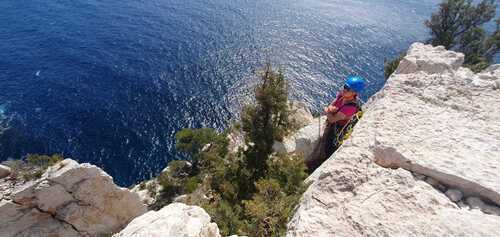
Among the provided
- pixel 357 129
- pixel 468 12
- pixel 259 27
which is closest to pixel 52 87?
pixel 259 27

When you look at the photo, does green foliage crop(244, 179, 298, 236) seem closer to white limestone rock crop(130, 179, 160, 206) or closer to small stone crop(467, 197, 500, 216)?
small stone crop(467, 197, 500, 216)

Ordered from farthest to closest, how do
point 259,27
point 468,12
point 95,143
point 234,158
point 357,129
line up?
point 259,27 → point 95,143 → point 468,12 → point 234,158 → point 357,129

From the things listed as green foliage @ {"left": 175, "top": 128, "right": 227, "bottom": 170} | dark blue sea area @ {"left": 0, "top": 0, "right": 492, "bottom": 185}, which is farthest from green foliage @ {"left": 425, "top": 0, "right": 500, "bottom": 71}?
green foliage @ {"left": 175, "top": 128, "right": 227, "bottom": 170}

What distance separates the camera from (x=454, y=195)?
27.3ft

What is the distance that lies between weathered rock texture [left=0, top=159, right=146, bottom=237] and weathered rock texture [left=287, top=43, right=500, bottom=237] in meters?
19.4

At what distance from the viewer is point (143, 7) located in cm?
9250

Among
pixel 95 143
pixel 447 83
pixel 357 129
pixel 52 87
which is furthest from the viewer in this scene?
pixel 52 87

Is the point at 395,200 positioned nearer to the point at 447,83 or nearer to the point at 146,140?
the point at 447,83

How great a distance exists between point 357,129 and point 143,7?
96.4 metres

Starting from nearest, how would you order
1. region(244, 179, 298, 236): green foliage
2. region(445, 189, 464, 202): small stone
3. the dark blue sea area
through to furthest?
region(445, 189, 464, 202): small stone
region(244, 179, 298, 236): green foliage
the dark blue sea area

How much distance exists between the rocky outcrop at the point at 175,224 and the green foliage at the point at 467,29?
36963 millimetres

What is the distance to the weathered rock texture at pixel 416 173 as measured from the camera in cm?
789

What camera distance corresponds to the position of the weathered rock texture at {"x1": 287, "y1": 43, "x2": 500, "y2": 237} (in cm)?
789

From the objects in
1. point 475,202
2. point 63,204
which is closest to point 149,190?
point 63,204
